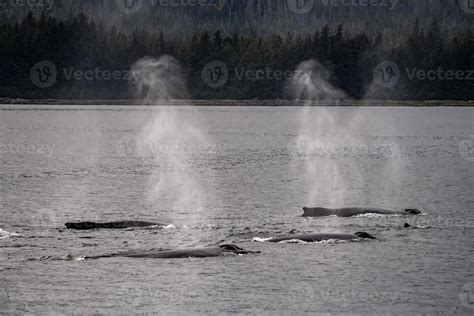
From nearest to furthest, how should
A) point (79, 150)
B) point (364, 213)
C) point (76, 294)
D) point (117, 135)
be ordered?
point (76, 294) → point (364, 213) → point (79, 150) → point (117, 135)

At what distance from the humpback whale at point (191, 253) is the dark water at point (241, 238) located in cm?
69

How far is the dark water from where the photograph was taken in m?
33.9

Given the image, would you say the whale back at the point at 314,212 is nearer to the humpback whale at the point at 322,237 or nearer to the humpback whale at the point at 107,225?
the humpback whale at the point at 322,237

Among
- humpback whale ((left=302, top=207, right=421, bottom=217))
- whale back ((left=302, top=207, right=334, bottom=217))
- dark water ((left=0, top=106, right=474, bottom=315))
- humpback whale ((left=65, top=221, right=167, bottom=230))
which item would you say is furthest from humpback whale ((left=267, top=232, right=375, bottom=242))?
whale back ((left=302, top=207, right=334, bottom=217))

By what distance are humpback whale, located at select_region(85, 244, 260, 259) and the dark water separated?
0.69 m

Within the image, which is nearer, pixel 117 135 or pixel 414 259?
pixel 414 259

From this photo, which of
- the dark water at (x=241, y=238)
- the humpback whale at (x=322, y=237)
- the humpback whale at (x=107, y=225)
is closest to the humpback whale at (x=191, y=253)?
the dark water at (x=241, y=238)

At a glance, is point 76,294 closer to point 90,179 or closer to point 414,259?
point 414,259

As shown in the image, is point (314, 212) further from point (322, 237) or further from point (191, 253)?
point (191, 253)

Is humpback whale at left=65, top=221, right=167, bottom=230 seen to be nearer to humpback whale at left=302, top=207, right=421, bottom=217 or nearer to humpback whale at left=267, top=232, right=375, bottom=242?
humpback whale at left=267, top=232, right=375, bottom=242

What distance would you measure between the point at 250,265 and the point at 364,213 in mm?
15659

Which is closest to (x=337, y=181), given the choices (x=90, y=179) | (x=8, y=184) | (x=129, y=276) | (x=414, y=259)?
(x=90, y=179)

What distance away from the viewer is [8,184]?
72.0 metres

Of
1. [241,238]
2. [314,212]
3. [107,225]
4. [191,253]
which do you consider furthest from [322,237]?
[107,225]
